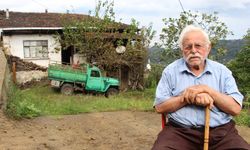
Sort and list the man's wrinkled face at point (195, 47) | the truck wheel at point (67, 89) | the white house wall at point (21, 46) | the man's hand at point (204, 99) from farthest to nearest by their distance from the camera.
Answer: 1. the white house wall at point (21, 46)
2. the truck wheel at point (67, 89)
3. the man's wrinkled face at point (195, 47)
4. the man's hand at point (204, 99)

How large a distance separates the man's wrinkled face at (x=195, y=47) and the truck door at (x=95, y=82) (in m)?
13.8

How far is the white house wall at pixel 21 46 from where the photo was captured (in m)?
21.5

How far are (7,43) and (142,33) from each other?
6.23 m

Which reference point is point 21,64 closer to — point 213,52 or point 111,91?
point 111,91

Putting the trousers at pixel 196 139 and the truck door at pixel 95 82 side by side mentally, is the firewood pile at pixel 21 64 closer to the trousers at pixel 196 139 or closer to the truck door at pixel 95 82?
the truck door at pixel 95 82

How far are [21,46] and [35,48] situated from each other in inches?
27.0

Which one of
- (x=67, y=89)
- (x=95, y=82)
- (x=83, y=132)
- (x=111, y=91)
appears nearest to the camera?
(x=83, y=132)

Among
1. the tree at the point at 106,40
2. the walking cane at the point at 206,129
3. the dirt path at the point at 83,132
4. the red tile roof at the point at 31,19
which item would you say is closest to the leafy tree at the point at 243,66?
the tree at the point at 106,40

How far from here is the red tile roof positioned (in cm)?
2202

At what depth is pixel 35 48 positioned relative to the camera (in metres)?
22.2

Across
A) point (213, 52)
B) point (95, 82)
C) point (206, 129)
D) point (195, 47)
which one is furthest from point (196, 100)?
point (213, 52)

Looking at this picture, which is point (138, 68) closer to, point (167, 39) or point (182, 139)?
point (167, 39)

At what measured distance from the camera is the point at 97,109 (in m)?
9.80

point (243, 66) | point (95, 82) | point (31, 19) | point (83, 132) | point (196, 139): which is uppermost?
point (31, 19)
